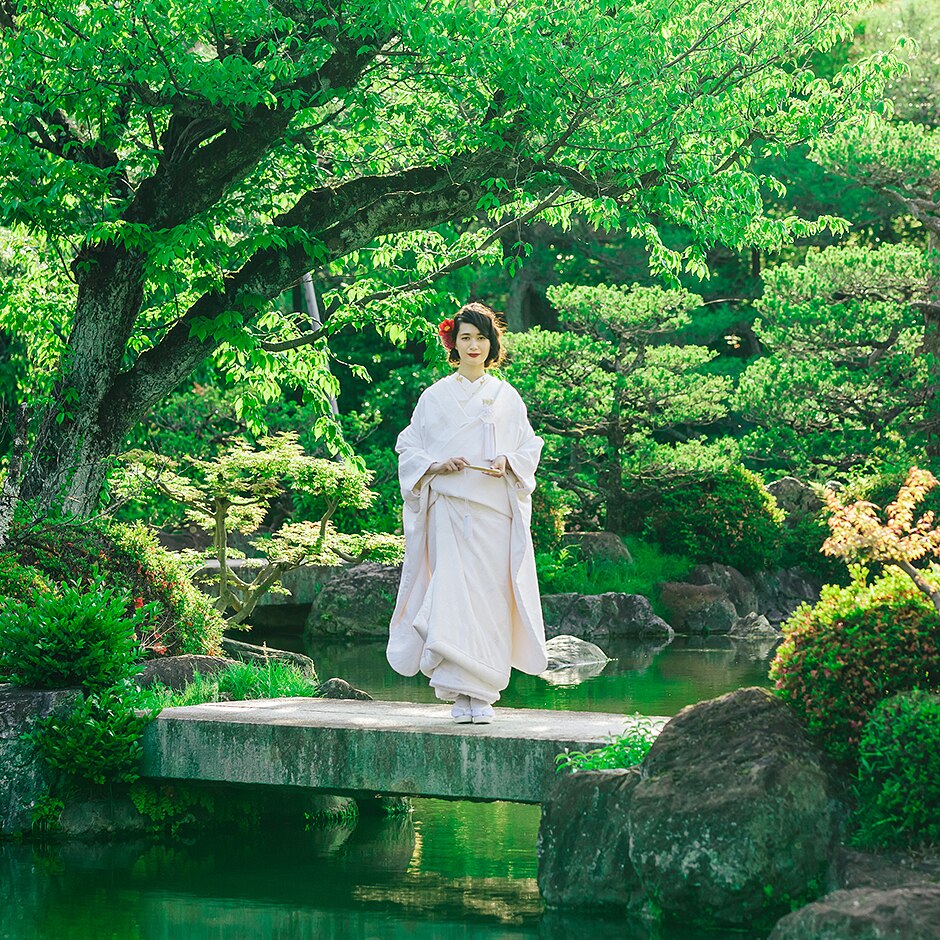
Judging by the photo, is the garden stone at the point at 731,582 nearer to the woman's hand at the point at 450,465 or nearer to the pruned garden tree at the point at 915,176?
the pruned garden tree at the point at 915,176

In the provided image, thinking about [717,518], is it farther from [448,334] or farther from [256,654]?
[448,334]

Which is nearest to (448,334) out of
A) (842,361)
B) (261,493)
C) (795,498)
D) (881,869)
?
(881,869)

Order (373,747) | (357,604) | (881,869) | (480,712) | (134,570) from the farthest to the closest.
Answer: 1. (357,604)
2. (134,570)
3. (480,712)
4. (373,747)
5. (881,869)

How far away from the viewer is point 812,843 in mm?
4602

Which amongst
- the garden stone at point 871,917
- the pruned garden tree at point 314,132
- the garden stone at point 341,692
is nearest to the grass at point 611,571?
the pruned garden tree at point 314,132

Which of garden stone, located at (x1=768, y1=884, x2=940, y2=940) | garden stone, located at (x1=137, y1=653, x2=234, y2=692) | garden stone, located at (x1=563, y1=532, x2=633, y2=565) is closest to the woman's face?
garden stone, located at (x1=137, y1=653, x2=234, y2=692)

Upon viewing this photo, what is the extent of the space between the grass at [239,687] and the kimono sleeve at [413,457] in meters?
1.62

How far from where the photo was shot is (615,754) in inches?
210

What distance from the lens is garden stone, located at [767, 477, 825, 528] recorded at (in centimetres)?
2105

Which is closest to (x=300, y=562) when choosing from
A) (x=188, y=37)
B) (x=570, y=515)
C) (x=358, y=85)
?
(x=358, y=85)

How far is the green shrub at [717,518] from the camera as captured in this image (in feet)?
65.2

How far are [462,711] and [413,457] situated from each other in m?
1.15

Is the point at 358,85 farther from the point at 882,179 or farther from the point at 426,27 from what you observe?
the point at 882,179

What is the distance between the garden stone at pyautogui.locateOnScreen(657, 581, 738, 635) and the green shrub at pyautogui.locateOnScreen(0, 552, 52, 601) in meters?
12.0
